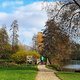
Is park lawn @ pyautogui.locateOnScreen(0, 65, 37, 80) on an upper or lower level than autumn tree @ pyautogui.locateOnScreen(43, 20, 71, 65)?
lower

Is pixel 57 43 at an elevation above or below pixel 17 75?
above

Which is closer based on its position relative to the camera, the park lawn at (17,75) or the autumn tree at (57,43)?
the park lawn at (17,75)

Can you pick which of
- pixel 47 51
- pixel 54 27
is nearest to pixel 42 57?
pixel 47 51

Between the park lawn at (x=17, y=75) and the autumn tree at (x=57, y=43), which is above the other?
the autumn tree at (x=57, y=43)

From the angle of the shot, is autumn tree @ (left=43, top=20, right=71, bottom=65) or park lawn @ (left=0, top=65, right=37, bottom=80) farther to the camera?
autumn tree @ (left=43, top=20, right=71, bottom=65)

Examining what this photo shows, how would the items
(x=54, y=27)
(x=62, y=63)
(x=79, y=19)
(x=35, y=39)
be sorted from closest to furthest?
(x=79, y=19) → (x=54, y=27) → (x=62, y=63) → (x=35, y=39)

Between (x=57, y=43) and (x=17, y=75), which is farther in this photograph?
(x=57, y=43)

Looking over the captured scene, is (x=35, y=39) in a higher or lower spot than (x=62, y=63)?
higher

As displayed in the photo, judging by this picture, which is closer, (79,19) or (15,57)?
(79,19)

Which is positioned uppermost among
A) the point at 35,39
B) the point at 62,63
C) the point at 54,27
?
the point at 35,39

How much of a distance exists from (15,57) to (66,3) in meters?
36.3

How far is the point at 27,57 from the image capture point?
78188 millimetres

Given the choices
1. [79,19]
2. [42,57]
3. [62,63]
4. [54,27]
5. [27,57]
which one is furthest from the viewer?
[42,57]

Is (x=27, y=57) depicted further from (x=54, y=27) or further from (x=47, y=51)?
(x=54, y=27)
